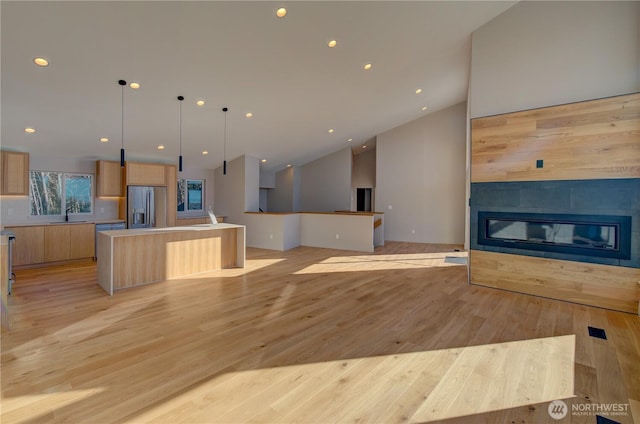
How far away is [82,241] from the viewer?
5.91 meters

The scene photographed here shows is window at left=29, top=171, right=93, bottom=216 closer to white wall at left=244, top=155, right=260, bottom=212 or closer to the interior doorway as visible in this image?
white wall at left=244, top=155, right=260, bottom=212

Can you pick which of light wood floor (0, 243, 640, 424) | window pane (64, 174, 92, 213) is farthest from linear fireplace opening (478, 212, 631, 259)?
window pane (64, 174, 92, 213)

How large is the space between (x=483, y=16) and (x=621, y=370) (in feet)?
15.5

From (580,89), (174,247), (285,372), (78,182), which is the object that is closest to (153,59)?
(174,247)

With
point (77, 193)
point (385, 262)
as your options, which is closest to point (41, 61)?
point (77, 193)

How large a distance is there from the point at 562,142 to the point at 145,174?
812cm

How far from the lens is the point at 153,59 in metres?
3.75

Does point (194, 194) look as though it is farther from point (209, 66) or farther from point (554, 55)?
point (554, 55)

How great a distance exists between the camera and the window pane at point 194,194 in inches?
345

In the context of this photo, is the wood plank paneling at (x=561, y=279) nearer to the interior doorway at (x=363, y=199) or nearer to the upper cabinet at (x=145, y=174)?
the upper cabinet at (x=145, y=174)

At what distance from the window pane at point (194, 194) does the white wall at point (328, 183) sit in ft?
12.7

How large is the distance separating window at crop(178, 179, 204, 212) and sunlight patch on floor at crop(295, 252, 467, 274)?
483 cm

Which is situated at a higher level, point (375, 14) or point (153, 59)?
point (375, 14)

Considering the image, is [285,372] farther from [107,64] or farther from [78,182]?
[78,182]
